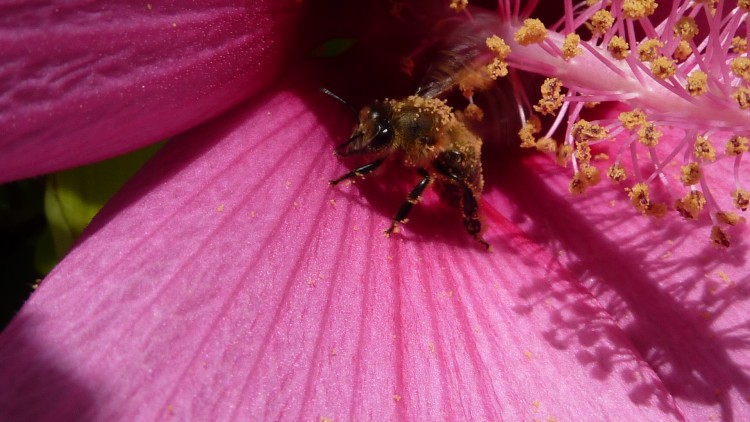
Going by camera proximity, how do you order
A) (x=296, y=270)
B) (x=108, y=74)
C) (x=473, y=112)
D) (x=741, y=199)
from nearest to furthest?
(x=108, y=74) → (x=296, y=270) → (x=741, y=199) → (x=473, y=112)

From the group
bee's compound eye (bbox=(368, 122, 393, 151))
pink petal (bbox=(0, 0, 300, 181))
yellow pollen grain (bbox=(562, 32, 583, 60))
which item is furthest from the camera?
yellow pollen grain (bbox=(562, 32, 583, 60))

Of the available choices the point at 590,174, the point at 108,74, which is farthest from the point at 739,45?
the point at 108,74

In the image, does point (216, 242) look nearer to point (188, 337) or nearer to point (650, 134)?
point (188, 337)

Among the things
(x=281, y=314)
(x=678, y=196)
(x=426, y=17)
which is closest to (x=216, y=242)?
(x=281, y=314)

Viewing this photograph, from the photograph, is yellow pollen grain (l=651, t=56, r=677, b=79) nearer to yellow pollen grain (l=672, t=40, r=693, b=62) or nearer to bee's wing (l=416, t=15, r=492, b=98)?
yellow pollen grain (l=672, t=40, r=693, b=62)

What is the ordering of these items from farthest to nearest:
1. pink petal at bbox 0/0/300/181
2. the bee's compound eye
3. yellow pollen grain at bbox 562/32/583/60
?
yellow pollen grain at bbox 562/32/583/60
the bee's compound eye
pink petal at bbox 0/0/300/181

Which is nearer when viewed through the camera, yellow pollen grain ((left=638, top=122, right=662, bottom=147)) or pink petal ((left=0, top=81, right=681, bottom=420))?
pink petal ((left=0, top=81, right=681, bottom=420))

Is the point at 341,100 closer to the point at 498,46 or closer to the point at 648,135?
the point at 498,46


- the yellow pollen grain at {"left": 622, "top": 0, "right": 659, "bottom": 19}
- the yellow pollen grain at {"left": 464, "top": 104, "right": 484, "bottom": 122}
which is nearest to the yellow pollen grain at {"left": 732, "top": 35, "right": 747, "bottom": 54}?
the yellow pollen grain at {"left": 622, "top": 0, "right": 659, "bottom": 19}
